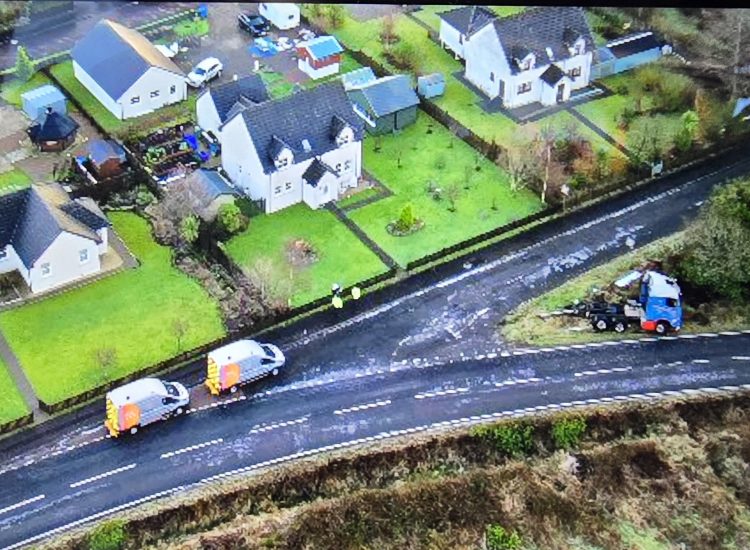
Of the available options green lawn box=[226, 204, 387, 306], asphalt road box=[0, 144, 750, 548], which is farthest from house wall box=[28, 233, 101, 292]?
asphalt road box=[0, 144, 750, 548]

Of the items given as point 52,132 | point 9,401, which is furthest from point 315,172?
point 9,401

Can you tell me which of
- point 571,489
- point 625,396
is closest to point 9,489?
point 571,489

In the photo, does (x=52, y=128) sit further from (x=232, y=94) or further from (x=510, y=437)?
(x=510, y=437)

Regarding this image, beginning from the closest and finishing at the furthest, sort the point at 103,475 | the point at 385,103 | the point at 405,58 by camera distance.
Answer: the point at 103,475
the point at 385,103
the point at 405,58

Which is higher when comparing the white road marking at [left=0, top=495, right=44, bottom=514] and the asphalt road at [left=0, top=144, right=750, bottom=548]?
the white road marking at [left=0, top=495, right=44, bottom=514]


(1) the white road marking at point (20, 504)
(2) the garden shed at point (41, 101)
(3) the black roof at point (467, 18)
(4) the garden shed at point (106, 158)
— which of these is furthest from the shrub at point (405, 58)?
(1) the white road marking at point (20, 504)

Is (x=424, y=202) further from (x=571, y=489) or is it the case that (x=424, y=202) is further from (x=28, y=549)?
(x=28, y=549)

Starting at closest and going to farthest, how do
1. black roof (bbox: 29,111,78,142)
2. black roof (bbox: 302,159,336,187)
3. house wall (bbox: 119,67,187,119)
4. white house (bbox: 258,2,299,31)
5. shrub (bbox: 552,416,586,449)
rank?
shrub (bbox: 552,416,586,449)
black roof (bbox: 302,159,336,187)
black roof (bbox: 29,111,78,142)
house wall (bbox: 119,67,187,119)
white house (bbox: 258,2,299,31)

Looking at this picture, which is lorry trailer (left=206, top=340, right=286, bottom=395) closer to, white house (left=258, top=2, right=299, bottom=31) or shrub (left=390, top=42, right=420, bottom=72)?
shrub (left=390, top=42, right=420, bottom=72)
